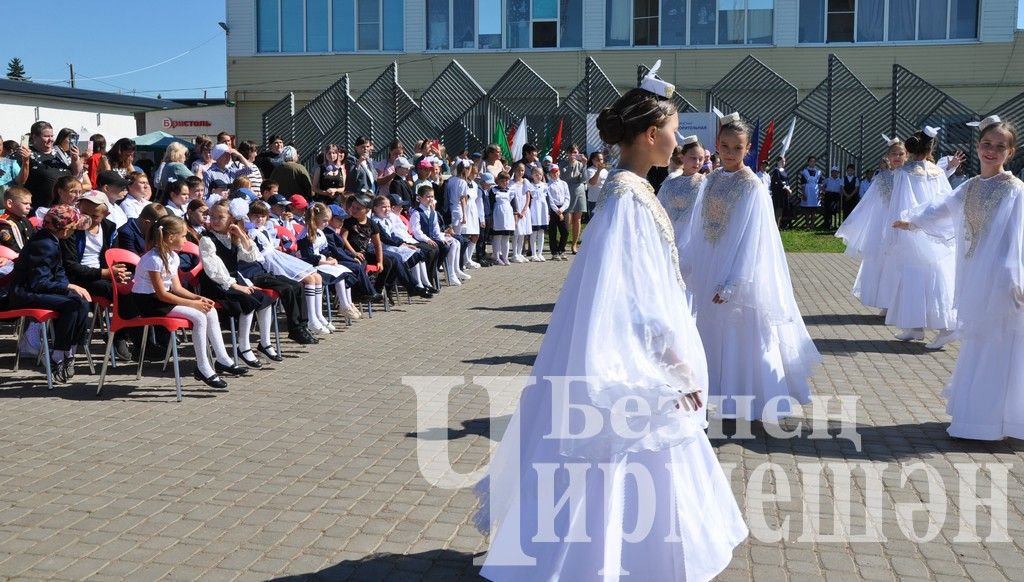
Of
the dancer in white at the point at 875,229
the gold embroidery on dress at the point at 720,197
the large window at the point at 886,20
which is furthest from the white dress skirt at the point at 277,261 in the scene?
the large window at the point at 886,20

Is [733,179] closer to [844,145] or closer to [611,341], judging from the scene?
[611,341]

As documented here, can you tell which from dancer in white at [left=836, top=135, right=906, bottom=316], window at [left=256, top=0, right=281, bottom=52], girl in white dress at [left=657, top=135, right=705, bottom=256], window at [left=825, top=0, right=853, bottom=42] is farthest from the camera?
window at [left=256, top=0, right=281, bottom=52]

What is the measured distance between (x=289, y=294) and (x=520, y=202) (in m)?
9.53

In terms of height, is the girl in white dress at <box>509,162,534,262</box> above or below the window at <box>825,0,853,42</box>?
below

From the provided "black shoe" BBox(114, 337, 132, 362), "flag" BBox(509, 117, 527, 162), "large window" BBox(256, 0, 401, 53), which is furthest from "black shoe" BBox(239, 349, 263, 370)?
"large window" BBox(256, 0, 401, 53)

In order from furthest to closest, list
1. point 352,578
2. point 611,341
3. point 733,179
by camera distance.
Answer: point 733,179
point 352,578
point 611,341

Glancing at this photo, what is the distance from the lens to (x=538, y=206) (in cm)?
2028

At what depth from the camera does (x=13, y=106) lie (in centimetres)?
2975

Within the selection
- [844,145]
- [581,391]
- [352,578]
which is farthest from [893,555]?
[844,145]

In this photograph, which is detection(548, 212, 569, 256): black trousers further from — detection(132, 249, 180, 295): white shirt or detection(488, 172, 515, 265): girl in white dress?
detection(132, 249, 180, 295): white shirt

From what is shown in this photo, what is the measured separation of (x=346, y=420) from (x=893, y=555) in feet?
13.0

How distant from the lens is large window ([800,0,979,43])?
33.0 meters

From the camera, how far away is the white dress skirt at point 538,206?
66.0 feet

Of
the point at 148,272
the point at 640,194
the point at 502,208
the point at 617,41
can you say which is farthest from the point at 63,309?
the point at 617,41
